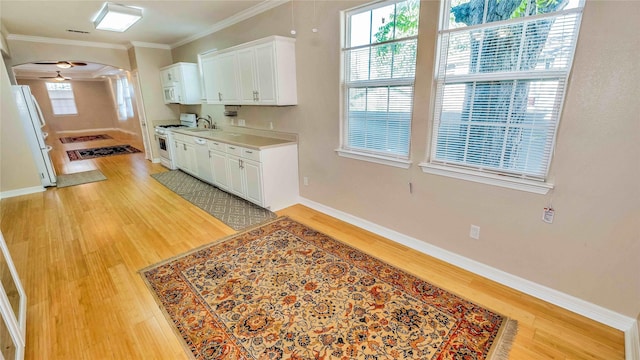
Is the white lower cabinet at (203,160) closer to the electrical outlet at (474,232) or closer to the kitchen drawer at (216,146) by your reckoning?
the kitchen drawer at (216,146)

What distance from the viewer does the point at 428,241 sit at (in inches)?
108

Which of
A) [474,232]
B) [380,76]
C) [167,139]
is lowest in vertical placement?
[474,232]

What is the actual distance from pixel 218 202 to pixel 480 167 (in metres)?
3.39

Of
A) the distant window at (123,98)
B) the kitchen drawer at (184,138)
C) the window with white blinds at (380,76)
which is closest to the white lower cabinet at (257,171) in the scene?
the kitchen drawer at (184,138)

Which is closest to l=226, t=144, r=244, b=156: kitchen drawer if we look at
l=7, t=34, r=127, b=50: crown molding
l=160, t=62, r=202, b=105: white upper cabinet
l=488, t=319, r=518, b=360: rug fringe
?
l=160, t=62, r=202, b=105: white upper cabinet

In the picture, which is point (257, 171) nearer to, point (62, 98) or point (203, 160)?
point (203, 160)

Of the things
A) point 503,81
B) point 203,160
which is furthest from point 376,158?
point 203,160

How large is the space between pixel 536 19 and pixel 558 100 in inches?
21.8

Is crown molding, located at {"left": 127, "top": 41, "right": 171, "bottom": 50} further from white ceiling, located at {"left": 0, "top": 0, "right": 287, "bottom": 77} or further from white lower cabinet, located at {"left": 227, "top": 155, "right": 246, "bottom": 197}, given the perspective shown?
white lower cabinet, located at {"left": 227, "top": 155, "right": 246, "bottom": 197}

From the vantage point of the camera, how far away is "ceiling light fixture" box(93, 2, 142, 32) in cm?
360

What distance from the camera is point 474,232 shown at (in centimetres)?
243

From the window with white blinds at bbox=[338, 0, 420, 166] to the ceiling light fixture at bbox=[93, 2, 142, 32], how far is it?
2901 millimetres

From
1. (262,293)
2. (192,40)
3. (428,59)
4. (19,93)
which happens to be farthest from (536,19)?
(19,93)

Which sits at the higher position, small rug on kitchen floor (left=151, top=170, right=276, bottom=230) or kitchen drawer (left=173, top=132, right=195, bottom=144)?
Result: kitchen drawer (left=173, top=132, right=195, bottom=144)
